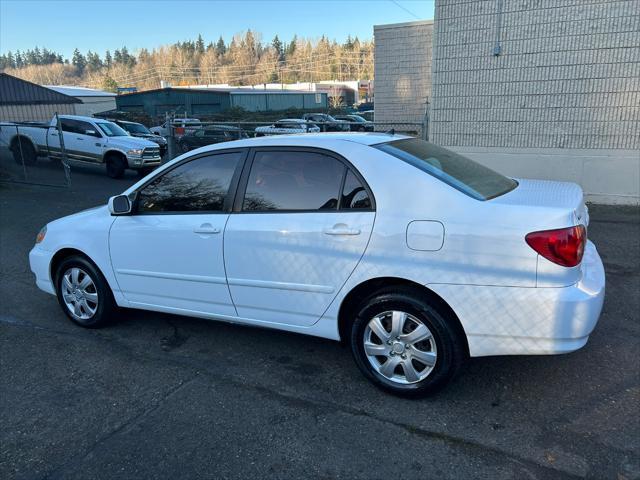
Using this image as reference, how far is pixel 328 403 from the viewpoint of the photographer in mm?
3350

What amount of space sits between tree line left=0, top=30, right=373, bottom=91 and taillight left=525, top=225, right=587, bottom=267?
123982 millimetres

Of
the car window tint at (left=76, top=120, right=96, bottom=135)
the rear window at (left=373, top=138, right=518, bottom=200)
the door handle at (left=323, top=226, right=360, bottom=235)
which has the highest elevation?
the rear window at (left=373, top=138, right=518, bottom=200)

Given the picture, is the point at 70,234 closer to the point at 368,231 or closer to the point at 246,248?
the point at 246,248

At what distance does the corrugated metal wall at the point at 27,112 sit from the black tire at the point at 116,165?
11531 millimetres

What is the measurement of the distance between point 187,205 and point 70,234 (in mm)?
1287

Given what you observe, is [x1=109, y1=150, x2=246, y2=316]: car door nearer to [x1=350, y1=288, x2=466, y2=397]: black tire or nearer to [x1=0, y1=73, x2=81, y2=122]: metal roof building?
[x1=350, y1=288, x2=466, y2=397]: black tire

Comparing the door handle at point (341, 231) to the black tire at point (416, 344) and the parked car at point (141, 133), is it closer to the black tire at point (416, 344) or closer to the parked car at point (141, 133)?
the black tire at point (416, 344)

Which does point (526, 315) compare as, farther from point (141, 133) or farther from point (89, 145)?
point (141, 133)

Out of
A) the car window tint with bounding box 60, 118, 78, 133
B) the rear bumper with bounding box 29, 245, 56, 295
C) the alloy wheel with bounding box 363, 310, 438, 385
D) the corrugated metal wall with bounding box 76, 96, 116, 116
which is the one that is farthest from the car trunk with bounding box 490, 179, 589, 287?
the corrugated metal wall with bounding box 76, 96, 116, 116

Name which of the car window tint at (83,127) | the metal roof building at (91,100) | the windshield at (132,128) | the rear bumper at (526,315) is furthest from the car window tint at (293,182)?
the metal roof building at (91,100)

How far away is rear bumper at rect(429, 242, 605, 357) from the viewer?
290cm

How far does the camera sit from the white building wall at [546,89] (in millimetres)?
8828

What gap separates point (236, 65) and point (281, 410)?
139307mm

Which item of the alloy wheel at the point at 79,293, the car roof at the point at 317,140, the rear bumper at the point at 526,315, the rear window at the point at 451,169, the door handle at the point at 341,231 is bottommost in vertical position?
the alloy wheel at the point at 79,293
